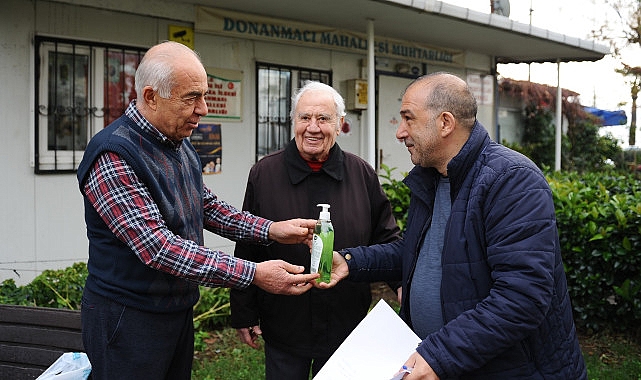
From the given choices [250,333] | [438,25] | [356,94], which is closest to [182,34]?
[356,94]

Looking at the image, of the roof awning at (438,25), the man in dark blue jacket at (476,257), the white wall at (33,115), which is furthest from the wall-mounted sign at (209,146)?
the man in dark blue jacket at (476,257)

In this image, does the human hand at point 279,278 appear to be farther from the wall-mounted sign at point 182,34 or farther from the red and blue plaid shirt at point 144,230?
the wall-mounted sign at point 182,34

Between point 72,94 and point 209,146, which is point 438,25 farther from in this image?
point 72,94

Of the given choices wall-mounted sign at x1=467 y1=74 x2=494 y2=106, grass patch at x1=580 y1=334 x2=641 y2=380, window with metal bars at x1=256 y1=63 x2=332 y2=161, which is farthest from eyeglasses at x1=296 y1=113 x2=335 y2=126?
wall-mounted sign at x1=467 y1=74 x2=494 y2=106

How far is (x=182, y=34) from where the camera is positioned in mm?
7305

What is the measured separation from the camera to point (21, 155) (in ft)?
20.4

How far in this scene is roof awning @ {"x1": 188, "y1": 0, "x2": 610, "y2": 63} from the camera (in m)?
7.53

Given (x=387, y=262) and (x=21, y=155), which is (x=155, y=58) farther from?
(x=21, y=155)

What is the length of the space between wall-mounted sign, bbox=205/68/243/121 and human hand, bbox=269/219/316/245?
4.75 m

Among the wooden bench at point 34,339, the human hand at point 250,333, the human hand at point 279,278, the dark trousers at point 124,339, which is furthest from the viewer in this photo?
the wooden bench at point 34,339

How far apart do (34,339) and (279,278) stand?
1.76 m

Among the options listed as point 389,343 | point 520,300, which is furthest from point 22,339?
point 520,300

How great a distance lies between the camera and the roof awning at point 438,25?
7527 mm

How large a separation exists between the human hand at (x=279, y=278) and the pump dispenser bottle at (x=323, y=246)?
0.27 feet
